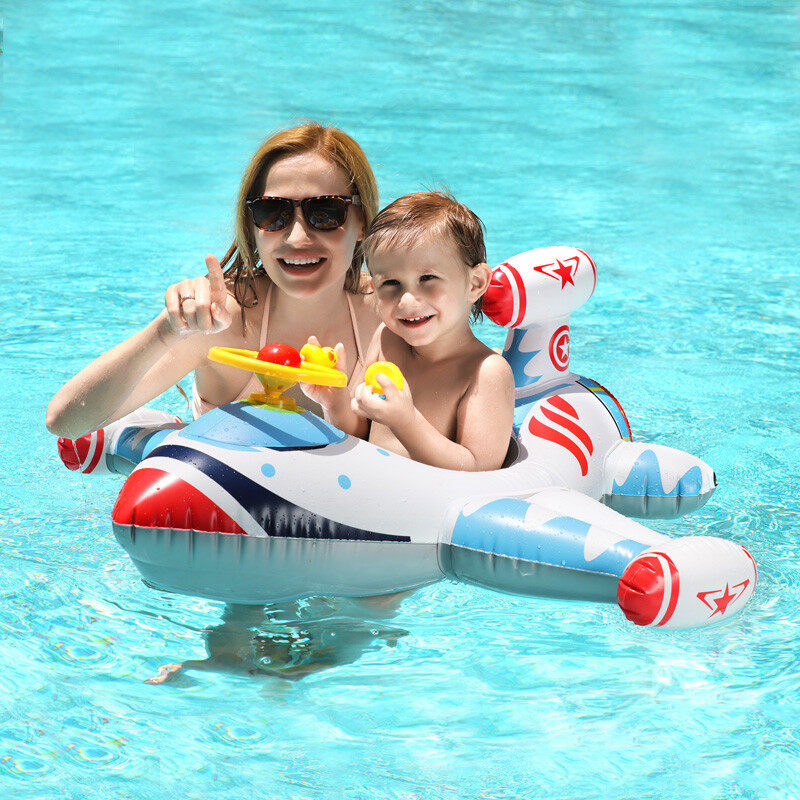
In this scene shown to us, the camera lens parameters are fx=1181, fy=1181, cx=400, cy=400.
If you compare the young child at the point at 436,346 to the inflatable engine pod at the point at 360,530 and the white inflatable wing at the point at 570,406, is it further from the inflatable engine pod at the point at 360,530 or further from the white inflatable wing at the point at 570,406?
the white inflatable wing at the point at 570,406

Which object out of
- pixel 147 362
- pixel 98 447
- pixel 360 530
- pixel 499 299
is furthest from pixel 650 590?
pixel 98 447

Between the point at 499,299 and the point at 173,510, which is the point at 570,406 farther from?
the point at 173,510

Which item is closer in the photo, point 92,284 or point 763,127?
point 92,284

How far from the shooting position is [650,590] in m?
2.33

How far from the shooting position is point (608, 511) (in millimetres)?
2668

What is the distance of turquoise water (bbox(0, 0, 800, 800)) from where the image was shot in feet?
7.47

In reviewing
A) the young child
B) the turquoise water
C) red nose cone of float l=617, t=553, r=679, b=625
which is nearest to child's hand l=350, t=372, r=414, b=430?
the young child

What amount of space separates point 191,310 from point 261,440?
307 millimetres

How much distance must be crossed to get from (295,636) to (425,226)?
0.97 meters

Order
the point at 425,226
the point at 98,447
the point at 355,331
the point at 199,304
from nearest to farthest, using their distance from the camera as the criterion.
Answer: the point at 199,304 < the point at 425,226 < the point at 355,331 < the point at 98,447

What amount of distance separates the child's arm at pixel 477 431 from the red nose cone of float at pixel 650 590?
0.55 metres

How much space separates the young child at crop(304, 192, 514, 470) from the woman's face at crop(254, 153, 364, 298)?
0.36 feet

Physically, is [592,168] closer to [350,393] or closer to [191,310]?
[350,393]

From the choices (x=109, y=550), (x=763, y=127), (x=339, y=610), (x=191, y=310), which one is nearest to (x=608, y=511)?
(x=339, y=610)
